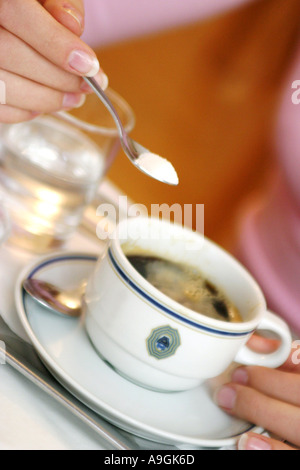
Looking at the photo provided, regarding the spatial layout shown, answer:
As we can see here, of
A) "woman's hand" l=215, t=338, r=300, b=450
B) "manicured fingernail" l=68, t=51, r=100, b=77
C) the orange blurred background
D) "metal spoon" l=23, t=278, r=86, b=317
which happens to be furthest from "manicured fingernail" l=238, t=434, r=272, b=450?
the orange blurred background

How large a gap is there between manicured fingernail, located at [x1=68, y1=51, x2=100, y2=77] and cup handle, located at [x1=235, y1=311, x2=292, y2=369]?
0.23m

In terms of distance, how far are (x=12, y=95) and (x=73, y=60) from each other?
7cm

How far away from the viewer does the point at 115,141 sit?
52 cm

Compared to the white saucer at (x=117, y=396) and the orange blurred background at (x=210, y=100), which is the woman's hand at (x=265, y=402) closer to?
the white saucer at (x=117, y=396)

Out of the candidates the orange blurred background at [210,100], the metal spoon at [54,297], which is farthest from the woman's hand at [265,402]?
the orange blurred background at [210,100]

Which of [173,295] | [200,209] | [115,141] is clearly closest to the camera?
[173,295]

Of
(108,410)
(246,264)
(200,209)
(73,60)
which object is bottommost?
(200,209)

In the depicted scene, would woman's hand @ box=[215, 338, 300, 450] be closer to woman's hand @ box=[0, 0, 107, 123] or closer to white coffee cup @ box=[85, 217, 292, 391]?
white coffee cup @ box=[85, 217, 292, 391]

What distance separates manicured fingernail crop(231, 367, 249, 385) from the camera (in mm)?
400

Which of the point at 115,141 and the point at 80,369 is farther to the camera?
the point at 115,141

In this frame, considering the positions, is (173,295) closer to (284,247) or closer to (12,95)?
(12,95)

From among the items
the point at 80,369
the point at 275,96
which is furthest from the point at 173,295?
the point at 275,96

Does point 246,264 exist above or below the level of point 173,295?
below

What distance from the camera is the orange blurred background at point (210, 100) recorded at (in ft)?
3.87
